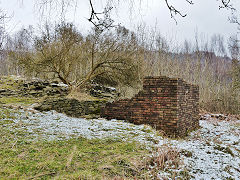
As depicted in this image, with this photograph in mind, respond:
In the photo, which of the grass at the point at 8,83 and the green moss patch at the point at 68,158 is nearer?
the green moss patch at the point at 68,158

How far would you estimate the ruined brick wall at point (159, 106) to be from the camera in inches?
273

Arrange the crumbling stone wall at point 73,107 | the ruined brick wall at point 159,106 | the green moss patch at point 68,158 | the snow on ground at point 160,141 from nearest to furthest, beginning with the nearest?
the green moss patch at point 68,158 → the snow on ground at point 160,141 → the ruined brick wall at point 159,106 → the crumbling stone wall at point 73,107

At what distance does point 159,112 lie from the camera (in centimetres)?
710

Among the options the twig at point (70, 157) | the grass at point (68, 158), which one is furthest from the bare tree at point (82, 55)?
the twig at point (70, 157)

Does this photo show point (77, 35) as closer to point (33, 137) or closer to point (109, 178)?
point (33, 137)

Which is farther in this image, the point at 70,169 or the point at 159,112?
the point at 159,112

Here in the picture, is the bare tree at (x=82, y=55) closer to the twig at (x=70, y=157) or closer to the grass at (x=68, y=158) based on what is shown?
the grass at (x=68, y=158)

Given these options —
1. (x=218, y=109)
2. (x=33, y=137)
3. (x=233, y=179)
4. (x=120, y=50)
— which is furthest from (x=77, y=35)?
(x=218, y=109)

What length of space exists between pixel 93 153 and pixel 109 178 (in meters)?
1.20

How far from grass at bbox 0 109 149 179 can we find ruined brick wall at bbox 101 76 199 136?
232 cm

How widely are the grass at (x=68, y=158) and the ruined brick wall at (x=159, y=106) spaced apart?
2321 mm

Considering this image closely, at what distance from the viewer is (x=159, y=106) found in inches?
279

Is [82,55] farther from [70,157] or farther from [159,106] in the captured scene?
[70,157]

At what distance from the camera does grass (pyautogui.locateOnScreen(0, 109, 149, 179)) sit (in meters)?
3.30
